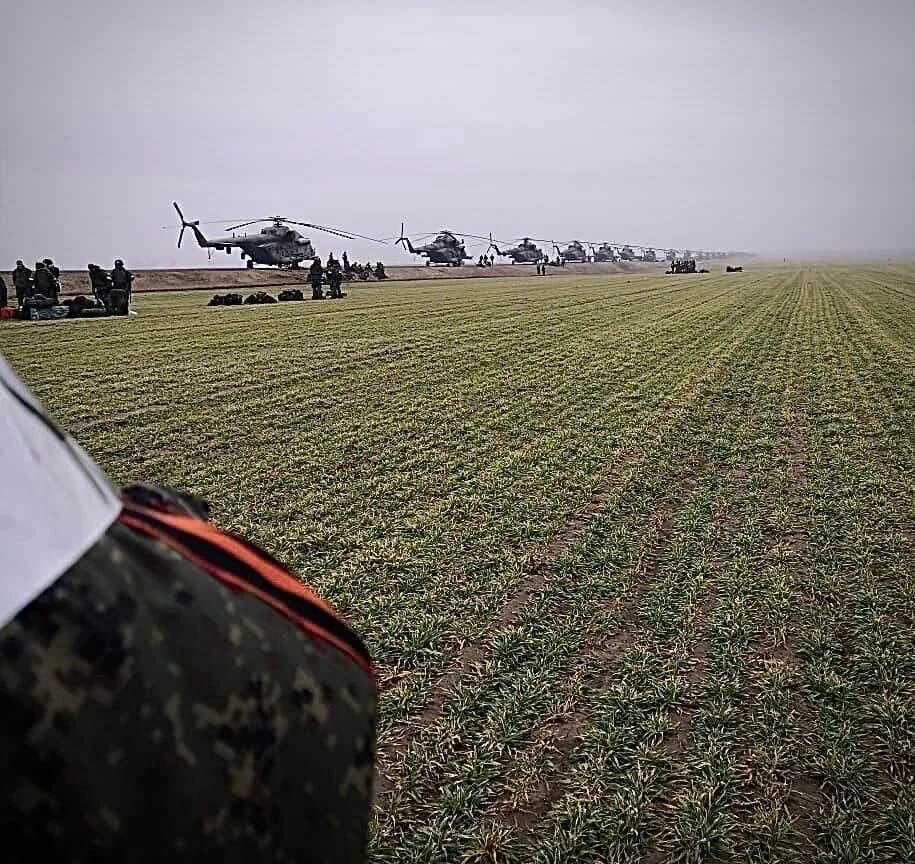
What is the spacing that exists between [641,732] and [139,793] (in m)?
2.57

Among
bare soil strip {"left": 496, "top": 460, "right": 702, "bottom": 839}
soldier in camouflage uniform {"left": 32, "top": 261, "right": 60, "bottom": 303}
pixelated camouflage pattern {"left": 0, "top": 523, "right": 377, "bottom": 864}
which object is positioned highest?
soldier in camouflage uniform {"left": 32, "top": 261, "right": 60, "bottom": 303}

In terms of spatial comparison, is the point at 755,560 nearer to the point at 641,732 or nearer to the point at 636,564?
the point at 636,564

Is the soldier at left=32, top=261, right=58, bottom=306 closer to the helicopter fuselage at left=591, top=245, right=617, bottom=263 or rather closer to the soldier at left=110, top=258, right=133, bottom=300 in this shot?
the soldier at left=110, top=258, right=133, bottom=300

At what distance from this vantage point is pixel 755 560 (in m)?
4.71

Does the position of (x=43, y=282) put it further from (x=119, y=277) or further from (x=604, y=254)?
(x=604, y=254)

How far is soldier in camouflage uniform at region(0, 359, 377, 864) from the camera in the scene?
2.35 ft

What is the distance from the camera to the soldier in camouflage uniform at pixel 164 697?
0.72 meters

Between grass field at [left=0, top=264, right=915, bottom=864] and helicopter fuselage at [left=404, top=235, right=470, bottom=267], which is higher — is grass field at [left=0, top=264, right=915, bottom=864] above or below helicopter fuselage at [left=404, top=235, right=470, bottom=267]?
below

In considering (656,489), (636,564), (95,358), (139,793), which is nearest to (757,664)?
(636,564)

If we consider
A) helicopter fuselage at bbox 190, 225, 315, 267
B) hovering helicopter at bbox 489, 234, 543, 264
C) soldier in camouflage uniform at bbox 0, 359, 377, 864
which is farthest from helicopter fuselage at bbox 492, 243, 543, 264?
soldier in camouflage uniform at bbox 0, 359, 377, 864

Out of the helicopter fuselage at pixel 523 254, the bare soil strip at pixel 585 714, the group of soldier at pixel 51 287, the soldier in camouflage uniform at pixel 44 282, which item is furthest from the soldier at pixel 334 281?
the helicopter fuselage at pixel 523 254

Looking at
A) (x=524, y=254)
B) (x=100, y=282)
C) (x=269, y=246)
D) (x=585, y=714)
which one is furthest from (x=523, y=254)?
(x=585, y=714)

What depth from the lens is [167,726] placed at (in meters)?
0.79

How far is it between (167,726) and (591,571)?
387 centimetres
